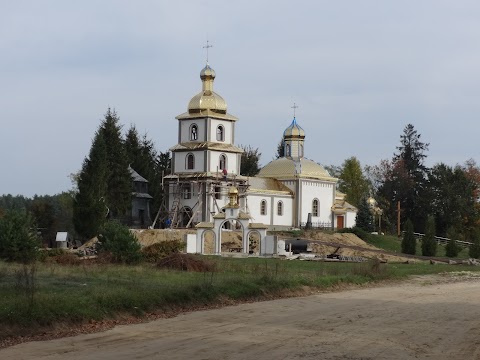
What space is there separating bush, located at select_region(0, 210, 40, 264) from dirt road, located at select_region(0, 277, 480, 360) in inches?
535

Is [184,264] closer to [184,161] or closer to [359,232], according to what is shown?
[359,232]

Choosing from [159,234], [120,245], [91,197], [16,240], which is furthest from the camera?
[159,234]

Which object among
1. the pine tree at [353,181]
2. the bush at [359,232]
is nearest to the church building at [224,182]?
the bush at [359,232]

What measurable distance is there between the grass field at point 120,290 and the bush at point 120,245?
2.11 meters

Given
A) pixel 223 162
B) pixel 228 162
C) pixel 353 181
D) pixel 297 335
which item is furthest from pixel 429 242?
pixel 297 335

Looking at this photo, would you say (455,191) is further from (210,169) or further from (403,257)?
(403,257)

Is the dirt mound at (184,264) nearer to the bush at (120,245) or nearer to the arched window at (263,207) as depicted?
the bush at (120,245)

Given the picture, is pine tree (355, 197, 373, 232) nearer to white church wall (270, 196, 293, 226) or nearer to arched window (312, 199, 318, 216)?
arched window (312, 199, 318, 216)

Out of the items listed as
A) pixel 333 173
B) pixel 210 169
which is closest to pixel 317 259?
pixel 210 169

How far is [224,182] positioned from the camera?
70312 millimetres

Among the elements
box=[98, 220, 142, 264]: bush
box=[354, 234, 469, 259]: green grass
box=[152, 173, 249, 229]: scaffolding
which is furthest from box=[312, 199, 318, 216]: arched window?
box=[98, 220, 142, 264]: bush

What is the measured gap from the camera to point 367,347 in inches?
656

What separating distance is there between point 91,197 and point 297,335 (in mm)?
44138

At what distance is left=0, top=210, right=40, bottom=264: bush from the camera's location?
35062 mm
